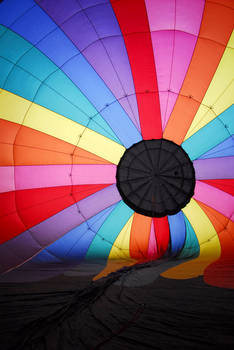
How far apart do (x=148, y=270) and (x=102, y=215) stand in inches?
46.7

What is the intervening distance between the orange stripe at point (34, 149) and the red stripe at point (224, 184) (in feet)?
5.04

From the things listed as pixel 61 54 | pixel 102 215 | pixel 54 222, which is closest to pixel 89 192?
pixel 102 215

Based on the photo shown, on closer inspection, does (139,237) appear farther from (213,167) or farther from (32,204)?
(32,204)

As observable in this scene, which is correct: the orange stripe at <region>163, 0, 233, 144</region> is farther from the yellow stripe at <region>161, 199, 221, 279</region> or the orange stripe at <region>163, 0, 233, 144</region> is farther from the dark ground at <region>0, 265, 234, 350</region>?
the dark ground at <region>0, 265, 234, 350</region>

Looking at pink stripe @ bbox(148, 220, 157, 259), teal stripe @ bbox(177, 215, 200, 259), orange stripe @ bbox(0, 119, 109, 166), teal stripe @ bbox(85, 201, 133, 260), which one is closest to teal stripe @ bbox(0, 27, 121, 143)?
orange stripe @ bbox(0, 119, 109, 166)

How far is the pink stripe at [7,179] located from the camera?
3479 millimetres

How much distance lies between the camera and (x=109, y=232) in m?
3.78

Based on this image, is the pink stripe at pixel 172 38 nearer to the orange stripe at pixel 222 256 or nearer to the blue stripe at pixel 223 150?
the blue stripe at pixel 223 150

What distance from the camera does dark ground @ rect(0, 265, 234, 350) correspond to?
1.16 meters

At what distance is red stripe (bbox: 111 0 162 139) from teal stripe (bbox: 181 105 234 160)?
1.53 ft

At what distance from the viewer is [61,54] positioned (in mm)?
3205

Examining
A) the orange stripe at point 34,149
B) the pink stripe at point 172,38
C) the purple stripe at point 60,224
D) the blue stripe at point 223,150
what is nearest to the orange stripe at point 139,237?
the purple stripe at point 60,224

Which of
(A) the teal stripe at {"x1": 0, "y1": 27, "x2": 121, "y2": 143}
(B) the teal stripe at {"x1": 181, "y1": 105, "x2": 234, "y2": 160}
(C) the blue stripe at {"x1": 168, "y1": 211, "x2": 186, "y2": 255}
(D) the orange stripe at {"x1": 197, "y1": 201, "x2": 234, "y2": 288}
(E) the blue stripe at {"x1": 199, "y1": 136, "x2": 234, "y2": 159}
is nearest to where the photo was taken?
(D) the orange stripe at {"x1": 197, "y1": 201, "x2": 234, "y2": 288}

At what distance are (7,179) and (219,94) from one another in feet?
9.94
